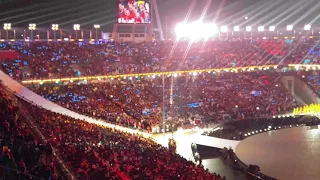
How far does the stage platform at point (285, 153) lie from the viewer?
56.2 feet

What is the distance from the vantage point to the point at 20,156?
28.5ft

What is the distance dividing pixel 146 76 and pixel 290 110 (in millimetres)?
13310

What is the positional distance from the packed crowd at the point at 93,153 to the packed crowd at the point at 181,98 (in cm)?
981

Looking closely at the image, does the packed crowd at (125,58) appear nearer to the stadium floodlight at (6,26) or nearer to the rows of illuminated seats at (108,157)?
the stadium floodlight at (6,26)

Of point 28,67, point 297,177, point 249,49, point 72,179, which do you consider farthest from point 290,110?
point 72,179

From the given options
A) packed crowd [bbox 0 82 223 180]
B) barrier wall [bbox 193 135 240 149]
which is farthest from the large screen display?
packed crowd [bbox 0 82 223 180]

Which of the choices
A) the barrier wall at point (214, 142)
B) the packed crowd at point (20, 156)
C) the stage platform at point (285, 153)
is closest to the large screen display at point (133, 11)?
the barrier wall at point (214, 142)

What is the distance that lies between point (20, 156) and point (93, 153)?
4.80 meters

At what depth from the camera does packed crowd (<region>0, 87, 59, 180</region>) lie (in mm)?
7586

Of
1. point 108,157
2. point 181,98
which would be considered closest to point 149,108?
point 181,98

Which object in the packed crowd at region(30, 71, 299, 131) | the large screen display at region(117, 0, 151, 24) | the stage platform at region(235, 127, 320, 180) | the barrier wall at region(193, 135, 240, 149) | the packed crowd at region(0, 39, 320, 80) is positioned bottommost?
the barrier wall at region(193, 135, 240, 149)

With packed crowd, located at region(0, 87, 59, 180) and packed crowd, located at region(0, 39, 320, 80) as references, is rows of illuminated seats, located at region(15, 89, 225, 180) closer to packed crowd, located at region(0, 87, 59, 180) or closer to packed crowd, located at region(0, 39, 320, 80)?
packed crowd, located at region(0, 87, 59, 180)

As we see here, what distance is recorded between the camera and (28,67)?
33.5 meters

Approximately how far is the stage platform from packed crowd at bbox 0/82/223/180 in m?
4.02
